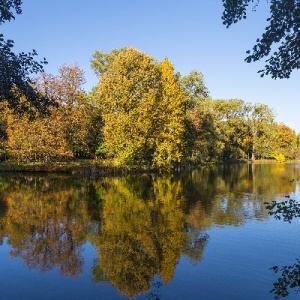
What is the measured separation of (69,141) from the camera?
52250mm

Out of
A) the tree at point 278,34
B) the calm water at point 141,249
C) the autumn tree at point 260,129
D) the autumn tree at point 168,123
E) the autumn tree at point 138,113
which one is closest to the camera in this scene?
the tree at point 278,34

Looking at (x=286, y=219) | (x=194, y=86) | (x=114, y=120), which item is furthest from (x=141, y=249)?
(x=194, y=86)

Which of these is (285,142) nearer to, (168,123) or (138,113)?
(168,123)

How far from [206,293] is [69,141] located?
45.0 m

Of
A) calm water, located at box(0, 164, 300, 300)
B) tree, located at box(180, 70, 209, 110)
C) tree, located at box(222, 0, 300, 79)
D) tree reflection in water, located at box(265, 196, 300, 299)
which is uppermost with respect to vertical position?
tree, located at box(180, 70, 209, 110)

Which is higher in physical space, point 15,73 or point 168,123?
point 168,123

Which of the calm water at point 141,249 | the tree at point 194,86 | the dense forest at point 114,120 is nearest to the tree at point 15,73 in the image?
the calm water at point 141,249

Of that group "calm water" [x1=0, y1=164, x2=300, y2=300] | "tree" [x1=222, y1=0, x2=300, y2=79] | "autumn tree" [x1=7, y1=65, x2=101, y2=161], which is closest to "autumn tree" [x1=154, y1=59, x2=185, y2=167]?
"autumn tree" [x1=7, y1=65, x2=101, y2=161]

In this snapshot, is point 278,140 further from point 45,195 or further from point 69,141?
point 45,195

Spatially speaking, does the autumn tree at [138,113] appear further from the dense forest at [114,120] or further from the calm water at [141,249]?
the calm water at [141,249]

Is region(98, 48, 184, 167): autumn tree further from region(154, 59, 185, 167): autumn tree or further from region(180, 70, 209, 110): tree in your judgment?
region(180, 70, 209, 110): tree

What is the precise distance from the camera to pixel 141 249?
1370cm

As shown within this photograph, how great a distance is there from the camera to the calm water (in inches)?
400

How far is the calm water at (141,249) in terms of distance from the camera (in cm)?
1015
